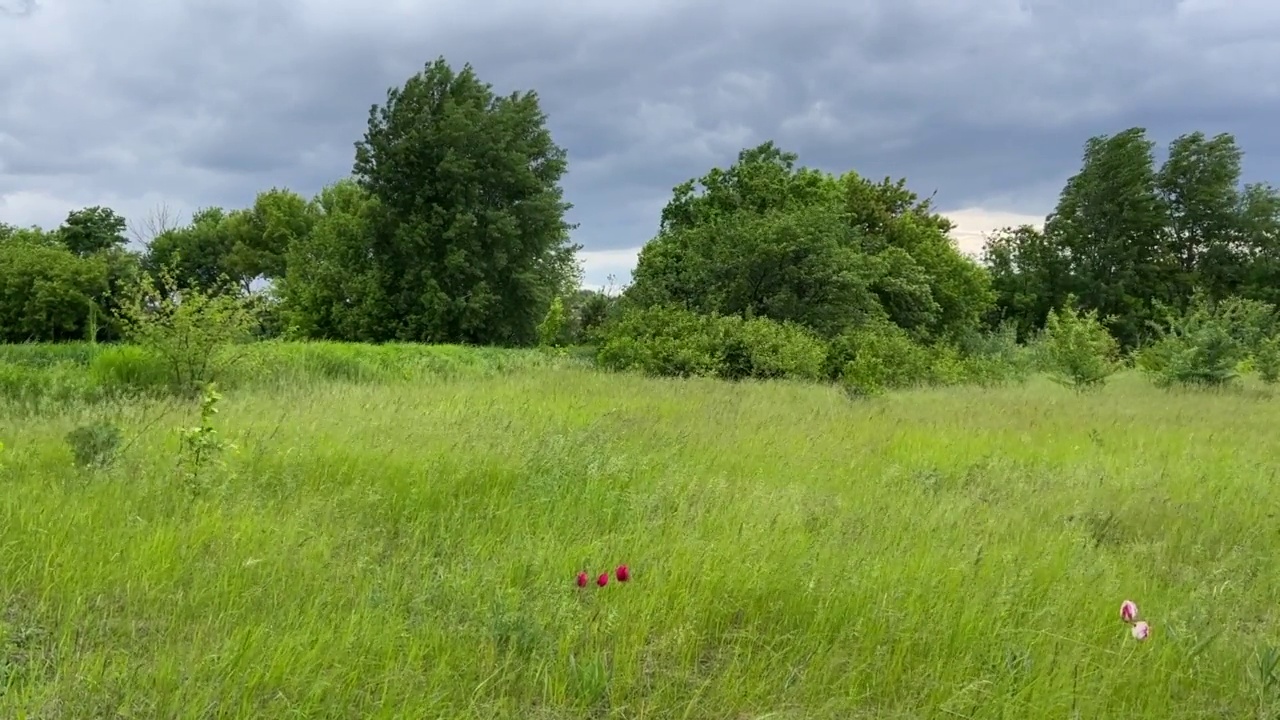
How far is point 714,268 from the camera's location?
74.3 ft

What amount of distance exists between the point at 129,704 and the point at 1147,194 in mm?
55690

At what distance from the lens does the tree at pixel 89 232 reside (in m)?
54.3

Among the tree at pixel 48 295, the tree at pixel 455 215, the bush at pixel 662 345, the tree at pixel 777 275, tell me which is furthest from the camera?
the tree at pixel 48 295

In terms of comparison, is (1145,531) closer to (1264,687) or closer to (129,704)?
(1264,687)

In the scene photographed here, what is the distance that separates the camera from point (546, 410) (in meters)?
9.29

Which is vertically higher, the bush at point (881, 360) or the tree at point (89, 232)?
the tree at point (89, 232)

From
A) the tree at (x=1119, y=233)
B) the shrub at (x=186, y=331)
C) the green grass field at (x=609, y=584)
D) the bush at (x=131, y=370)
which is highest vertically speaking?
the tree at (x=1119, y=233)

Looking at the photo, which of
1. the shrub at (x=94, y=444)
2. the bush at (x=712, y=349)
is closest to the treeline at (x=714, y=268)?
the bush at (x=712, y=349)

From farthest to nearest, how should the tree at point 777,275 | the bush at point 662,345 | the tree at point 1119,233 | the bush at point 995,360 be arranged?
the tree at point 1119,233 → the tree at point 777,275 → the bush at point 995,360 → the bush at point 662,345

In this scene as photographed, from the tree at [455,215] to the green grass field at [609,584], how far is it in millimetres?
25629

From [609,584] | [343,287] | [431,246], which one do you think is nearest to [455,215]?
[431,246]

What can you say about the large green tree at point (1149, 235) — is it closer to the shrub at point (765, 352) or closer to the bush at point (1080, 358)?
the bush at point (1080, 358)

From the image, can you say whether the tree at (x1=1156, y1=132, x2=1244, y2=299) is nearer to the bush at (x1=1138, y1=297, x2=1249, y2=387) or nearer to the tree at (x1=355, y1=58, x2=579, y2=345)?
the bush at (x1=1138, y1=297, x2=1249, y2=387)

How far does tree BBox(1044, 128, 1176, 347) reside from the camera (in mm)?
45656
